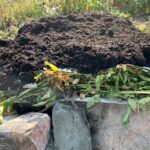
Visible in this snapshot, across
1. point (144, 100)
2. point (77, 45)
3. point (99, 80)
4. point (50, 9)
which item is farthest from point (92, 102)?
point (50, 9)

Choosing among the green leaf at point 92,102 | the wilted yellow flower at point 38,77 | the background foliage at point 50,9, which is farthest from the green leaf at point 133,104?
the background foliage at point 50,9

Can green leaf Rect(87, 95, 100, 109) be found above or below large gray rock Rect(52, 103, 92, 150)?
above

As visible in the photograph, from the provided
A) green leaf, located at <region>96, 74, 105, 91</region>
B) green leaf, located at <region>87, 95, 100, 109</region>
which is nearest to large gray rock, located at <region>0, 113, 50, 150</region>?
green leaf, located at <region>87, 95, 100, 109</region>

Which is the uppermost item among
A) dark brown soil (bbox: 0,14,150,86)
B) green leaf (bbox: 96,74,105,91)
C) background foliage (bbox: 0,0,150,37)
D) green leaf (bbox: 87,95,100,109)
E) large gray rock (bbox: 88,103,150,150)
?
background foliage (bbox: 0,0,150,37)

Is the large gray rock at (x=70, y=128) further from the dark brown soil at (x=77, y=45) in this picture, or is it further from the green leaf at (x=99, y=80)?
the dark brown soil at (x=77, y=45)

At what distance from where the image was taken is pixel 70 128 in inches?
135

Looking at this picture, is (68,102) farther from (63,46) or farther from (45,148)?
(63,46)

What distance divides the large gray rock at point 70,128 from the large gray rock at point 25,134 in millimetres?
117

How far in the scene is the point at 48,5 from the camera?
6.95 meters

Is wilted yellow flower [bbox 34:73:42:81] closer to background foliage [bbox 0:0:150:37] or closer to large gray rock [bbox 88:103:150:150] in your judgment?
large gray rock [bbox 88:103:150:150]

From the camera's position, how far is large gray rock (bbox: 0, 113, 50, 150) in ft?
10.4

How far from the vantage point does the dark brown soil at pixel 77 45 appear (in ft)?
13.1

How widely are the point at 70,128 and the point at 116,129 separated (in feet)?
1.24

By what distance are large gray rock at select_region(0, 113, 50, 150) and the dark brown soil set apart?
773 millimetres
